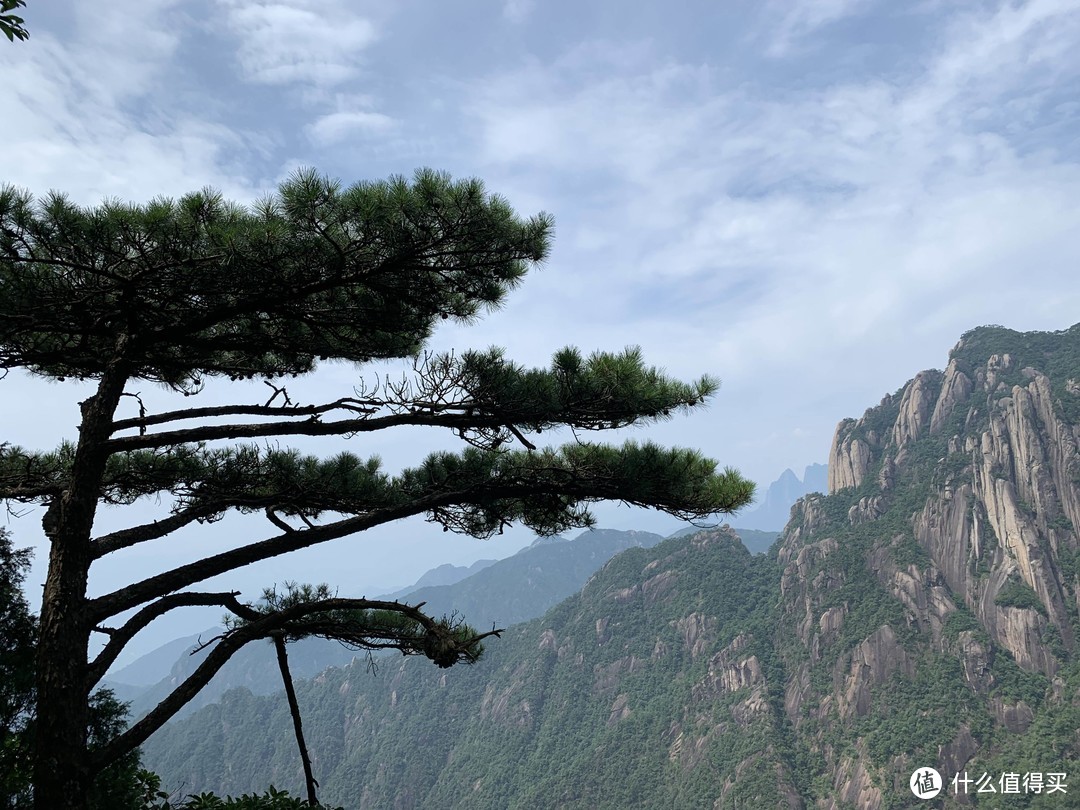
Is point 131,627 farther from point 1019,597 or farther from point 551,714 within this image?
point 551,714

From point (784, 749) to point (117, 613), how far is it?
79.0 m

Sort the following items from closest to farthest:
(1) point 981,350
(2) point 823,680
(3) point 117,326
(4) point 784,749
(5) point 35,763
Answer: (5) point 35,763 → (3) point 117,326 → (4) point 784,749 → (2) point 823,680 → (1) point 981,350

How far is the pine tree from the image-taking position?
3.37m

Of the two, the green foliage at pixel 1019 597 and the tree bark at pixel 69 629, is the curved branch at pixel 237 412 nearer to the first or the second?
the tree bark at pixel 69 629

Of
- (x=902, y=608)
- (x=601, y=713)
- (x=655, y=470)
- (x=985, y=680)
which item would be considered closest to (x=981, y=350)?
(x=902, y=608)

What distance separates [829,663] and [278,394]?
8427 cm

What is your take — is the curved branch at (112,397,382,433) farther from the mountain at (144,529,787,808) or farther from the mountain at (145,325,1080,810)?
the mountain at (144,529,787,808)

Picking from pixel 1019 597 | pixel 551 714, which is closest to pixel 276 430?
pixel 1019 597

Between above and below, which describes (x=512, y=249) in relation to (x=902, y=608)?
above

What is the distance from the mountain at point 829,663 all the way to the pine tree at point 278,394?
52.2m

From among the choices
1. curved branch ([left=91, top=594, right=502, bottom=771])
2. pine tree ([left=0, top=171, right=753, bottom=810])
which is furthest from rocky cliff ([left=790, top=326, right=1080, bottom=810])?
curved branch ([left=91, top=594, right=502, bottom=771])

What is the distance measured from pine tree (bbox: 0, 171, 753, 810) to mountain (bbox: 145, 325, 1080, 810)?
5218 centimetres

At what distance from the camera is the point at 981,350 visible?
88.5m

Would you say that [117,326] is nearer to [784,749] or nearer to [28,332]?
[28,332]
